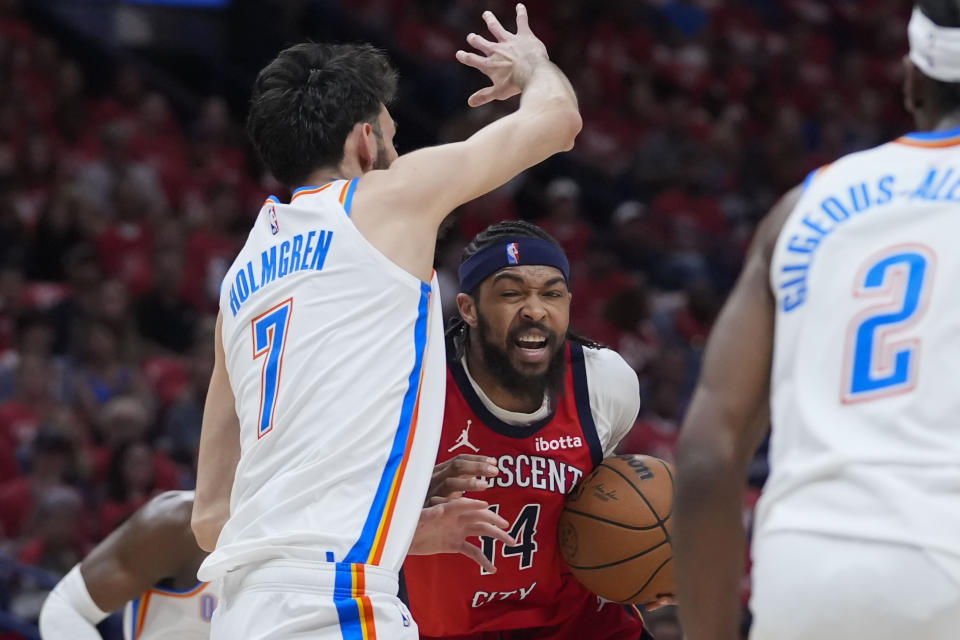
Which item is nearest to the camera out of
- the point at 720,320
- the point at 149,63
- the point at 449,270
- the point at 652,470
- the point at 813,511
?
the point at 813,511

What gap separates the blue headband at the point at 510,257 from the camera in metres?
4.30

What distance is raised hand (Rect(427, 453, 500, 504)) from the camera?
3.50 m

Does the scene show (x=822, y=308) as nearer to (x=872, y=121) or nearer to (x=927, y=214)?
(x=927, y=214)

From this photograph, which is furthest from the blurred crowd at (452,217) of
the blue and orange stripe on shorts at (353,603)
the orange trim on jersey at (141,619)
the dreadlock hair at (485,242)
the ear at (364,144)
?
the blue and orange stripe on shorts at (353,603)

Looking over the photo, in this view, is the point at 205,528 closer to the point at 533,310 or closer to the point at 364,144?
the point at 364,144

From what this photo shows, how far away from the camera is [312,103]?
341 cm

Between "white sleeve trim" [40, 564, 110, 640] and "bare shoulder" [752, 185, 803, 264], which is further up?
"bare shoulder" [752, 185, 803, 264]

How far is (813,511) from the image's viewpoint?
2201 millimetres

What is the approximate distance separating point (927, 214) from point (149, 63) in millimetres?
11039

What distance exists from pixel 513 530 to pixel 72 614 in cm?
160

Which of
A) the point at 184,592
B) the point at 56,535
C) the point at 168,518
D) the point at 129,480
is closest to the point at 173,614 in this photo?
the point at 184,592

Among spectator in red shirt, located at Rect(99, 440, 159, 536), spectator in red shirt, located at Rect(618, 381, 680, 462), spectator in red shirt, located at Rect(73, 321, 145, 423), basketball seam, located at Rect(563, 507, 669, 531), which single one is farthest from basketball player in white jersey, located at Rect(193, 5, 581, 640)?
spectator in red shirt, located at Rect(618, 381, 680, 462)

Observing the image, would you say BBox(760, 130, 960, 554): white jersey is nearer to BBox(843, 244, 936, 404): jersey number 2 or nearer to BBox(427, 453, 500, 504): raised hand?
BBox(843, 244, 936, 404): jersey number 2

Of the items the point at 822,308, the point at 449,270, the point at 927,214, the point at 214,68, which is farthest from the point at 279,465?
the point at 214,68
